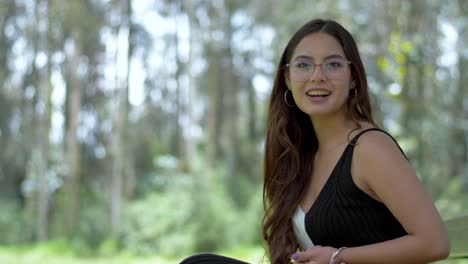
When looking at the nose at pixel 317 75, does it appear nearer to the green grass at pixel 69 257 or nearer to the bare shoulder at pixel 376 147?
the bare shoulder at pixel 376 147

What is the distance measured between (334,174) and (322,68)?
256mm

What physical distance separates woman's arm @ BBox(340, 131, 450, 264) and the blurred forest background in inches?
362

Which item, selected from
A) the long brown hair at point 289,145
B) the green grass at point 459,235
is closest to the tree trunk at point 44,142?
the green grass at point 459,235

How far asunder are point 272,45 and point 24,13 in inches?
230

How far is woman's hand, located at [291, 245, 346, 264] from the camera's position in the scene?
1485 mm

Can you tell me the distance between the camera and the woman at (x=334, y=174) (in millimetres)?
A: 1427

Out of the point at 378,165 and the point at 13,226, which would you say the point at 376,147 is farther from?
the point at 13,226

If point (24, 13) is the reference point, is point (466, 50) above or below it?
below

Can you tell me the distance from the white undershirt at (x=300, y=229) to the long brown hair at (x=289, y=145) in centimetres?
2

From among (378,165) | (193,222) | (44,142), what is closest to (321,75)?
(378,165)

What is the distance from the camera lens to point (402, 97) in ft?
36.4

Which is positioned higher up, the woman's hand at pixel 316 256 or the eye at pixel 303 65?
the eye at pixel 303 65

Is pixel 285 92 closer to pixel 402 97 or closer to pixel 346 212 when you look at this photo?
pixel 346 212

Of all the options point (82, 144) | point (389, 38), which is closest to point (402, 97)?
point (389, 38)
